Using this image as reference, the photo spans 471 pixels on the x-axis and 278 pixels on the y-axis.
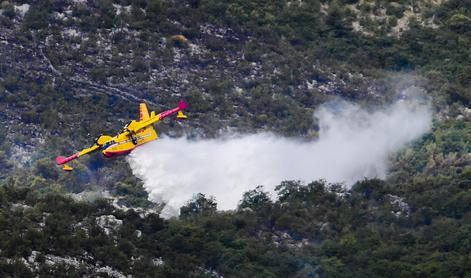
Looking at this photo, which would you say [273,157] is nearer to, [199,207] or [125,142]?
[199,207]

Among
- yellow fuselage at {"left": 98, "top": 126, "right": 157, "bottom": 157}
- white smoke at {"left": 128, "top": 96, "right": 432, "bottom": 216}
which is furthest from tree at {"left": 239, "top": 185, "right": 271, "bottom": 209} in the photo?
yellow fuselage at {"left": 98, "top": 126, "right": 157, "bottom": 157}

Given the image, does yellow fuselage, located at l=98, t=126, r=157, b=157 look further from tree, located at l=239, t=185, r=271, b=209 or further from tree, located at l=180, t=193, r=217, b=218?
tree, located at l=239, t=185, r=271, b=209

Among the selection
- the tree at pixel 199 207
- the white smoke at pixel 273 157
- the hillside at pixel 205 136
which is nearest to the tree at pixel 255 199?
the hillside at pixel 205 136

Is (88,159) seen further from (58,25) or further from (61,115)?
(58,25)

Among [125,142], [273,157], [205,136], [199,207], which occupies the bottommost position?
[125,142]

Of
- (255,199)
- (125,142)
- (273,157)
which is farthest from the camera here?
(273,157)

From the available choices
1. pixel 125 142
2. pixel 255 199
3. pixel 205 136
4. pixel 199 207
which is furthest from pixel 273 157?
pixel 125 142

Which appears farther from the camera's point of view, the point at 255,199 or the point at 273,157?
the point at 273,157

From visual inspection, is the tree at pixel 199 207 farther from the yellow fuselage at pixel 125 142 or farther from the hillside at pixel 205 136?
the yellow fuselage at pixel 125 142
